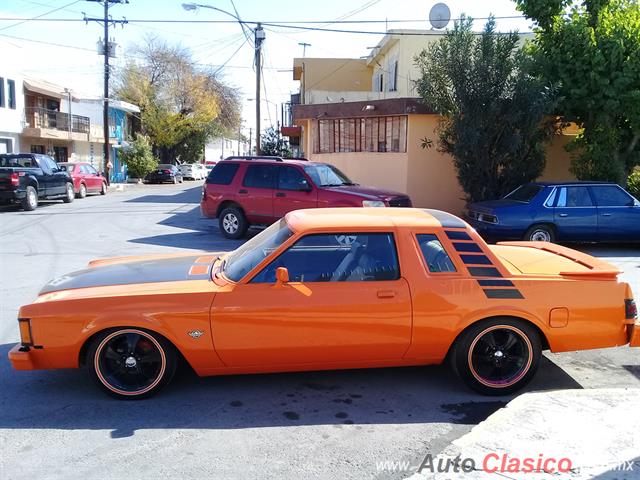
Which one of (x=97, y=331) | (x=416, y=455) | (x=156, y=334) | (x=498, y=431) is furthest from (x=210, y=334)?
(x=498, y=431)

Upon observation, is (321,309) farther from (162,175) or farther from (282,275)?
(162,175)

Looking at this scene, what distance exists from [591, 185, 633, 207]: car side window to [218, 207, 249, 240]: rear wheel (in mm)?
7167

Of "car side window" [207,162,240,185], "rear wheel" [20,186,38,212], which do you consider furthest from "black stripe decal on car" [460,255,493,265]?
"rear wheel" [20,186,38,212]

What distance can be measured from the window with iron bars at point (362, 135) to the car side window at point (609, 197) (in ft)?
18.5

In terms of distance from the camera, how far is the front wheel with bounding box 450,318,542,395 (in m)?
4.41

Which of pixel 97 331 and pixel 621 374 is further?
pixel 621 374

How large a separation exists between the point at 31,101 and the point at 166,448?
33893 millimetres

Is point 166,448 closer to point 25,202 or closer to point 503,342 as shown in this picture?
point 503,342

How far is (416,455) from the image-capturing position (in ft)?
11.7

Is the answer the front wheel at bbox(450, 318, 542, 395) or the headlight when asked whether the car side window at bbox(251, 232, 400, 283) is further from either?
the headlight

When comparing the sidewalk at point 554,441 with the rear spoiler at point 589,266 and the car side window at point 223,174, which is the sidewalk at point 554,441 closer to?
the rear spoiler at point 589,266

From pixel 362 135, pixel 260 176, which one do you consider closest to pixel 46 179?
pixel 260 176

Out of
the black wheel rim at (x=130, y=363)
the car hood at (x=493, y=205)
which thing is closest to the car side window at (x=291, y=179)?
the car hood at (x=493, y=205)

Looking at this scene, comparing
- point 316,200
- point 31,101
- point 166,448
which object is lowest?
point 166,448
